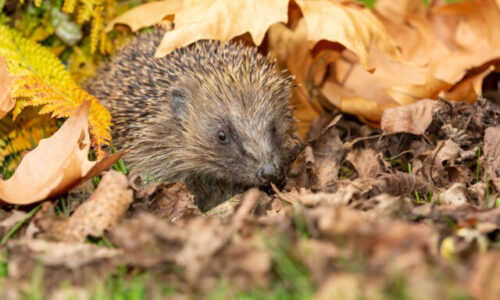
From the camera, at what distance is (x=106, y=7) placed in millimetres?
6355

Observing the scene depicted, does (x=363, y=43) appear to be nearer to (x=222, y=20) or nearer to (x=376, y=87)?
(x=376, y=87)

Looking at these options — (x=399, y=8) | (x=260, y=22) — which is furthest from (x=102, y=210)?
(x=399, y=8)

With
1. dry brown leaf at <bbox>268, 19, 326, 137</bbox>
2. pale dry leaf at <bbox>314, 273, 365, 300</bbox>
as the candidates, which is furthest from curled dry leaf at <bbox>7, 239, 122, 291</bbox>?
dry brown leaf at <bbox>268, 19, 326, 137</bbox>

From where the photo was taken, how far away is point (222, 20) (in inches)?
200

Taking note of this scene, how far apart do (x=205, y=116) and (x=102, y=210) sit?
1.74m

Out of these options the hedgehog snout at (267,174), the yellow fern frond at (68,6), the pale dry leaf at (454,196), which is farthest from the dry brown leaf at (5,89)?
the pale dry leaf at (454,196)

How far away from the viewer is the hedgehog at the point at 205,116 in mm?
5074

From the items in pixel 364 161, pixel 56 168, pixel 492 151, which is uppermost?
pixel 56 168

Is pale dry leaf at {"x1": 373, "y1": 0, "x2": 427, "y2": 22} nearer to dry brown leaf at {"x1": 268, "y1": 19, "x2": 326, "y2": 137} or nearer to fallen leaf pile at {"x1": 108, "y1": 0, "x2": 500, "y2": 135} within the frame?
fallen leaf pile at {"x1": 108, "y1": 0, "x2": 500, "y2": 135}

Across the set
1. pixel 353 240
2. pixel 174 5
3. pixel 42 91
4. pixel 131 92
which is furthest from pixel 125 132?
pixel 353 240

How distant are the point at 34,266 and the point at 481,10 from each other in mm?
5516

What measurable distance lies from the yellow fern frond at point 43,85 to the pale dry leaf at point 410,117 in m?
2.67

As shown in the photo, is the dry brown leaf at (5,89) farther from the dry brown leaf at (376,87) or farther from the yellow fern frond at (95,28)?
the dry brown leaf at (376,87)

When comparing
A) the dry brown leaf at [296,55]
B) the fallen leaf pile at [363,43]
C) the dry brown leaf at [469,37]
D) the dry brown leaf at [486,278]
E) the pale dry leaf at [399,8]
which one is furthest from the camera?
the pale dry leaf at [399,8]
